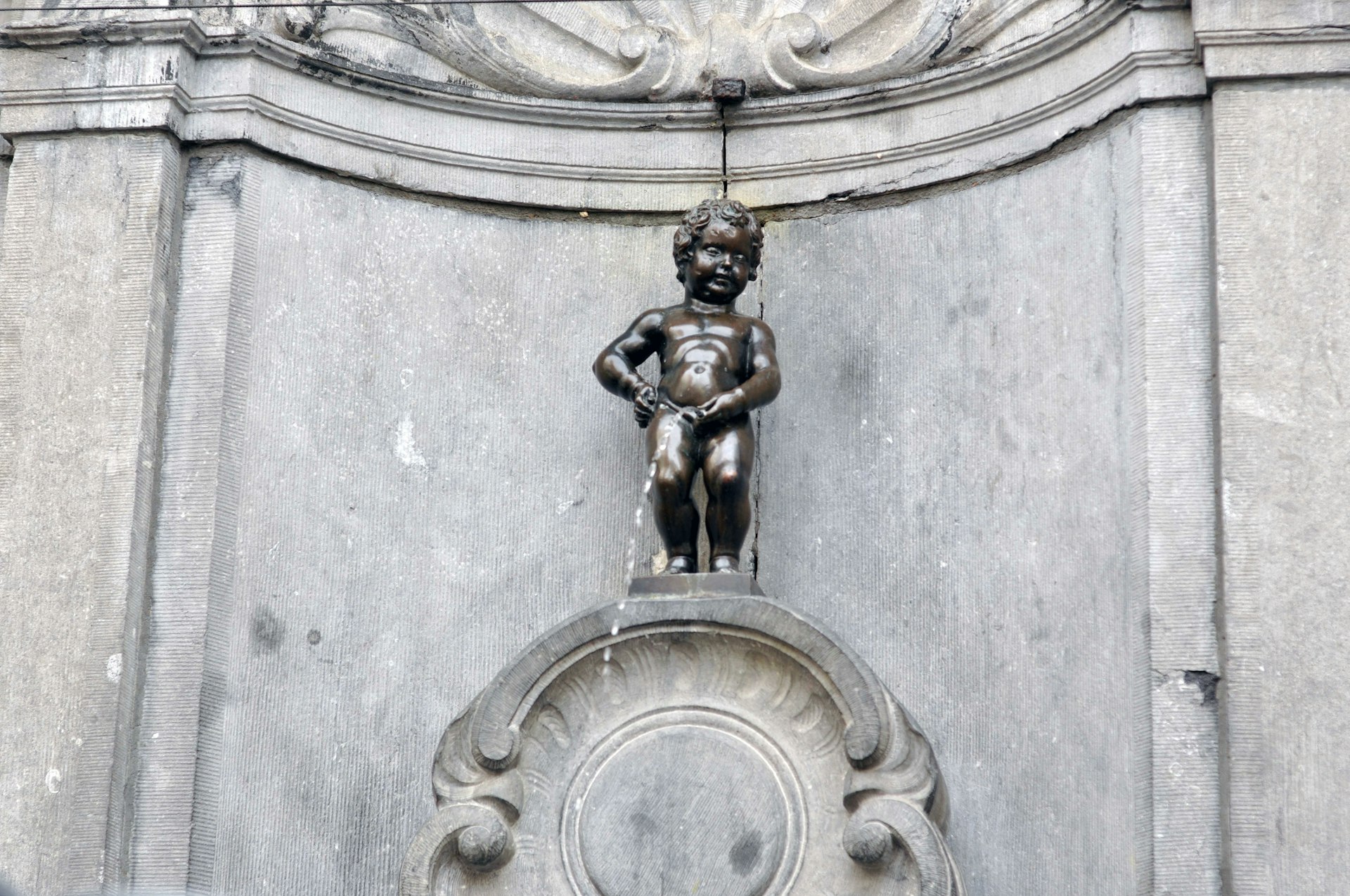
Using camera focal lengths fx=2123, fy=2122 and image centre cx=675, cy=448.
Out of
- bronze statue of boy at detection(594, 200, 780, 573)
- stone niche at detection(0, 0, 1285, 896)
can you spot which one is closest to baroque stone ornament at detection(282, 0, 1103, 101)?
stone niche at detection(0, 0, 1285, 896)

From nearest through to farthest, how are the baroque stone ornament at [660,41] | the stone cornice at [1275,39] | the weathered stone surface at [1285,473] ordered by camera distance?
the weathered stone surface at [1285,473] → the stone cornice at [1275,39] → the baroque stone ornament at [660,41]

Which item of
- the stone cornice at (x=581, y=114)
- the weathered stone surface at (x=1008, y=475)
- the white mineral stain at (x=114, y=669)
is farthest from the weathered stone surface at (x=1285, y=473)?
the white mineral stain at (x=114, y=669)

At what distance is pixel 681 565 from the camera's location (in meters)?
5.77

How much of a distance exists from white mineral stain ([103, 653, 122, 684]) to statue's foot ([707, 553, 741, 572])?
5.28 ft

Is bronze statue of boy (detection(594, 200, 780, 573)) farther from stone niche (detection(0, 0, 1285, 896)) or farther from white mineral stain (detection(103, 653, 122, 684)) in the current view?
white mineral stain (detection(103, 653, 122, 684))

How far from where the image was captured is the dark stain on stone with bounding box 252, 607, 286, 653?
600cm

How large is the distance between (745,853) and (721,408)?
1233 millimetres

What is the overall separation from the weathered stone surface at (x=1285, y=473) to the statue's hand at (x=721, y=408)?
128cm

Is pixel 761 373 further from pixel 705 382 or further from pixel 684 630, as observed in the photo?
pixel 684 630

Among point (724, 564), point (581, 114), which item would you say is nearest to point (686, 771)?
point (724, 564)

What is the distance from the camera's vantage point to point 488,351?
6566mm

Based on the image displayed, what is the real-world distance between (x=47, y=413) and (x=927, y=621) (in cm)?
257

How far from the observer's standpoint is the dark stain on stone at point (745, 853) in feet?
17.3

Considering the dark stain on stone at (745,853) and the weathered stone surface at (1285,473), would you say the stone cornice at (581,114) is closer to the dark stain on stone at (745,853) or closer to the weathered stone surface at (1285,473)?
the weathered stone surface at (1285,473)
